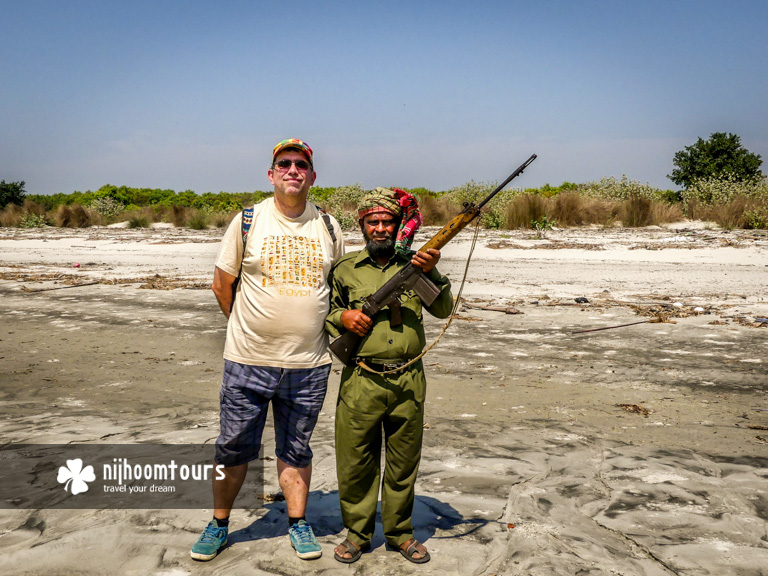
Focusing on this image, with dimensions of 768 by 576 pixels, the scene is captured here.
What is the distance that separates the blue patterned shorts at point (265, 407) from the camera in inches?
125

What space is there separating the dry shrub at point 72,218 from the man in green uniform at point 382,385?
29.2m

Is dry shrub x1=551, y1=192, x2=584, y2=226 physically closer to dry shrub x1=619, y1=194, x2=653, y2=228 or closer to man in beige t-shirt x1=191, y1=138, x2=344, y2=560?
dry shrub x1=619, y1=194, x2=653, y2=228

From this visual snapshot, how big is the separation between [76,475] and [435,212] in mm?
20413

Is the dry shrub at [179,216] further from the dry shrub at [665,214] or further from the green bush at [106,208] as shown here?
the dry shrub at [665,214]

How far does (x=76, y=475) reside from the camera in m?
4.19

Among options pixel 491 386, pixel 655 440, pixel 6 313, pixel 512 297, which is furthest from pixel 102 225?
pixel 655 440

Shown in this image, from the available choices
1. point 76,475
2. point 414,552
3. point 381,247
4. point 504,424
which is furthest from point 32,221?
point 414,552

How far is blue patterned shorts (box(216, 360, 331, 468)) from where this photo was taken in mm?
3178

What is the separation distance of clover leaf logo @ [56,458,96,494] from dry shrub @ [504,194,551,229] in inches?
Answer: 709

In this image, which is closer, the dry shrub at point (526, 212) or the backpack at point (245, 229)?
the backpack at point (245, 229)

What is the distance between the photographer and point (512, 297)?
11820 mm

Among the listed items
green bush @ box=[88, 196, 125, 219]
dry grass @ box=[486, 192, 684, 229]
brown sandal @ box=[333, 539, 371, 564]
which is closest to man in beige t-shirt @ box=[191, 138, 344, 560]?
brown sandal @ box=[333, 539, 371, 564]

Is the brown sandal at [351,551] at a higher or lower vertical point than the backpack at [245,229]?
lower

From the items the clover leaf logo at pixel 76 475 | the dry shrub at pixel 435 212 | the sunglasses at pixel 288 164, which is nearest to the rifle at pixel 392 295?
the sunglasses at pixel 288 164
